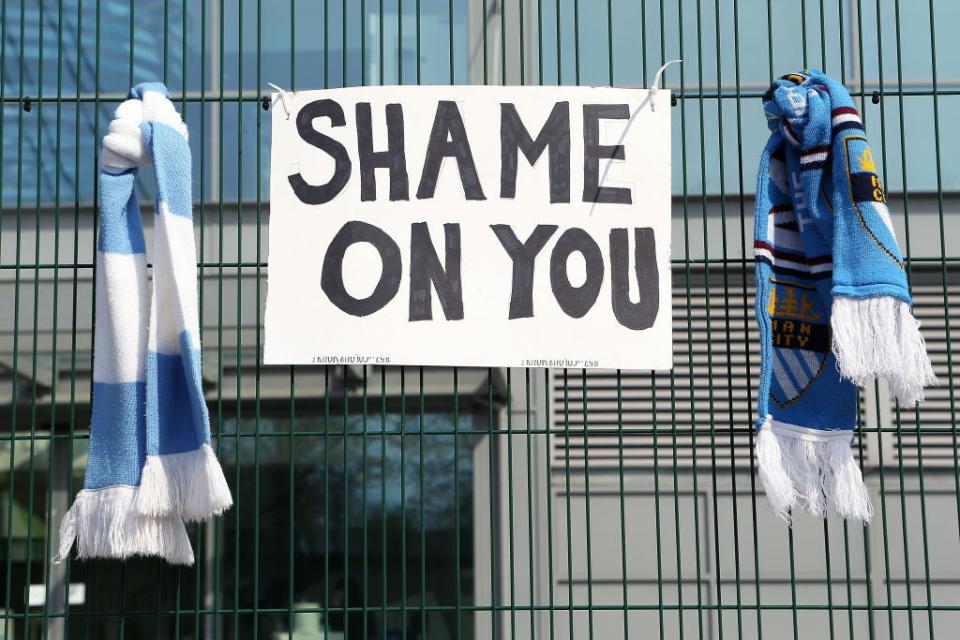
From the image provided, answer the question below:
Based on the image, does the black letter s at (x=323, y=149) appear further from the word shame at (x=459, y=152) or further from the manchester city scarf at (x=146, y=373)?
the manchester city scarf at (x=146, y=373)

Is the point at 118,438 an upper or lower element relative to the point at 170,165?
lower

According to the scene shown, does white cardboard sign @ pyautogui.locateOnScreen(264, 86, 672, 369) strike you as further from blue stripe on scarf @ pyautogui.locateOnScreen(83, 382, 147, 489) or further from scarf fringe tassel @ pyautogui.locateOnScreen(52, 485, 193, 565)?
scarf fringe tassel @ pyautogui.locateOnScreen(52, 485, 193, 565)

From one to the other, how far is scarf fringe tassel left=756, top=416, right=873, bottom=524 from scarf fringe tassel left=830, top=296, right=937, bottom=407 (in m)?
0.24

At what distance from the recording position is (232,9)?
7.74 m

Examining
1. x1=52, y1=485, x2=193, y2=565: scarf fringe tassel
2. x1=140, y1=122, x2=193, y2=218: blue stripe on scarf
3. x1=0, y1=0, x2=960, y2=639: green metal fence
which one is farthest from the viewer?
x1=0, y1=0, x2=960, y2=639: green metal fence

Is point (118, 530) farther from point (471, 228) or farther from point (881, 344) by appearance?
point (881, 344)

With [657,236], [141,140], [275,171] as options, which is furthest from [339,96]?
[657,236]

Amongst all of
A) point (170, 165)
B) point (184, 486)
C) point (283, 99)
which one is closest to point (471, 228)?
point (283, 99)

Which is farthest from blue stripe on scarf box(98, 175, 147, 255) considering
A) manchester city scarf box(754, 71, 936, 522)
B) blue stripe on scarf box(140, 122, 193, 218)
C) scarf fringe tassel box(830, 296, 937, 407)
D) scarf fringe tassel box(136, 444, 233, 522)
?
scarf fringe tassel box(830, 296, 937, 407)

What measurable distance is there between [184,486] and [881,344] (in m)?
2.06

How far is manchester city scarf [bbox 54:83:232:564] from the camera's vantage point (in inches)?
144

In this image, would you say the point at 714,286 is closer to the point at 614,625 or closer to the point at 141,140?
the point at 614,625

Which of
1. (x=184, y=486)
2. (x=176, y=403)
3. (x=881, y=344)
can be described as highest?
(x=881, y=344)

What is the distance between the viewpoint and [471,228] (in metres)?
3.88
